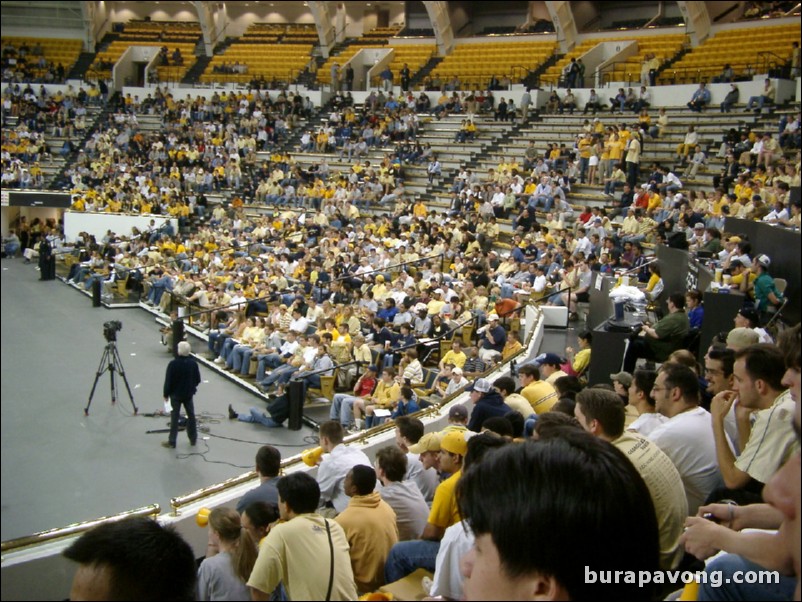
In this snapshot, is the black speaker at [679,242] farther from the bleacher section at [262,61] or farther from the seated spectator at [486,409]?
the bleacher section at [262,61]

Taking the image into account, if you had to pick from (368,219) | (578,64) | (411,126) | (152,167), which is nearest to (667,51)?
(578,64)

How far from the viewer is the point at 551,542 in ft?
3.46

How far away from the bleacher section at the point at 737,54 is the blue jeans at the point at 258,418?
15.0m

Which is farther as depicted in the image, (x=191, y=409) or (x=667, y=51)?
(x=667, y=51)

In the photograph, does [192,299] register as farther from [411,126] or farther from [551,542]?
[551,542]

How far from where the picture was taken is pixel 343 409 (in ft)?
28.4

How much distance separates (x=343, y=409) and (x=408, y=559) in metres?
5.63

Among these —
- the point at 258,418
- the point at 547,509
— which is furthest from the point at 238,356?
the point at 547,509

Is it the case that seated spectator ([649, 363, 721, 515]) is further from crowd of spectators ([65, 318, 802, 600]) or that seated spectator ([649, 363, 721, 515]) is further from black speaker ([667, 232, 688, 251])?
black speaker ([667, 232, 688, 251])

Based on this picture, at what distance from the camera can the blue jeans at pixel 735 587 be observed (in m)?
1.98

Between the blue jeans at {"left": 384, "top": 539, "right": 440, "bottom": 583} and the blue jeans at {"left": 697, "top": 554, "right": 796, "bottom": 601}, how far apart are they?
1.18 meters

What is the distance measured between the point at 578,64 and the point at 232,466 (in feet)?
59.1

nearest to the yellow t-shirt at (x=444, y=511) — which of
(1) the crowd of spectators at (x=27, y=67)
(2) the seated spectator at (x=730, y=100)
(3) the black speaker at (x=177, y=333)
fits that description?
(3) the black speaker at (x=177, y=333)

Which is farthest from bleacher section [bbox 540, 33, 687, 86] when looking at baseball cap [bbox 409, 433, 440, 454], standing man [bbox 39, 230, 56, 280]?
baseball cap [bbox 409, 433, 440, 454]
